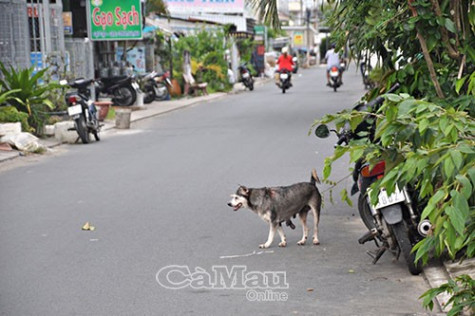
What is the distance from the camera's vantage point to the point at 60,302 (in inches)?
243

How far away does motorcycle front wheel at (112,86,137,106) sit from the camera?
24781 mm

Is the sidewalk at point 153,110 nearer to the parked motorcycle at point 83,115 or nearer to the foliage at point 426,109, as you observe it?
the parked motorcycle at point 83,115

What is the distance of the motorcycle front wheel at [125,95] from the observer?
24.8m

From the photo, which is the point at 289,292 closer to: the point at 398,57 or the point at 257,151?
the point at 398,57

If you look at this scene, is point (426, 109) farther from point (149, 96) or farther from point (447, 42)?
point (149, 96)

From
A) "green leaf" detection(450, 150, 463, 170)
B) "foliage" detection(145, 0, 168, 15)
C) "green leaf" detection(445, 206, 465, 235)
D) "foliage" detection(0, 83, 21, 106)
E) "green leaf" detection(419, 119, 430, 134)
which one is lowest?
"foliage" detection(0, 83, 21, 106)

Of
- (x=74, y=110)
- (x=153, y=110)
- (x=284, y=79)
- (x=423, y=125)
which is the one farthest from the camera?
(x=284, y=79)

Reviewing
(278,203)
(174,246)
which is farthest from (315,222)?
(174,246)

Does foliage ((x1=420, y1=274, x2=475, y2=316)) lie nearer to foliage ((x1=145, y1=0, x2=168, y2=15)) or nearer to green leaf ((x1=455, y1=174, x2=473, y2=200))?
green leaf ((x1=455, y1=174, x2=473, y2=200))

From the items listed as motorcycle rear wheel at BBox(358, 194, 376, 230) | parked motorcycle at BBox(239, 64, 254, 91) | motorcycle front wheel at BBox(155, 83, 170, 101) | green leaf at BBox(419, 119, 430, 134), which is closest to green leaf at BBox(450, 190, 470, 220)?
green leaf at BBox(419, 119, 430, 134)

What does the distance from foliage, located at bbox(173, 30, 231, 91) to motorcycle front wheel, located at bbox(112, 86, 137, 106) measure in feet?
27.1

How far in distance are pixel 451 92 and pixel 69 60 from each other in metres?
15.5

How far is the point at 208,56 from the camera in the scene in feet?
112

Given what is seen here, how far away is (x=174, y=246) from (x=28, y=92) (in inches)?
399
